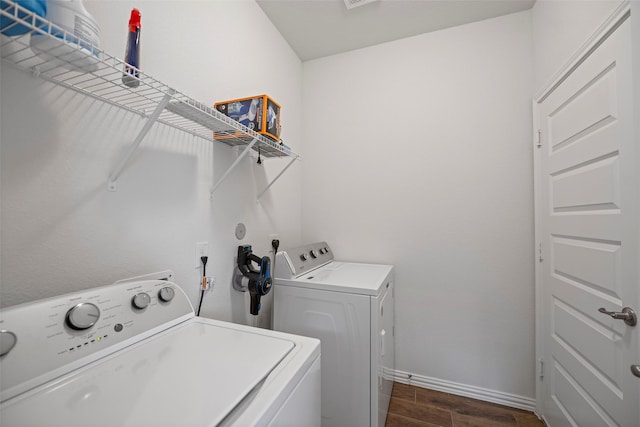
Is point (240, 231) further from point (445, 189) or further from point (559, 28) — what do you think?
point (559, 28)

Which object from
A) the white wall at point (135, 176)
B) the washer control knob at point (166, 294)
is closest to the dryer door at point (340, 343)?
the white wall at point (135, 176)

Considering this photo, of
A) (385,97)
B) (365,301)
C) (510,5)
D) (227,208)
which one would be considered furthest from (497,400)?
(510,5)

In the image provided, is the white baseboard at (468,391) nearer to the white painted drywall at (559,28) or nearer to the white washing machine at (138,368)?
the white washing machine at (138,368)

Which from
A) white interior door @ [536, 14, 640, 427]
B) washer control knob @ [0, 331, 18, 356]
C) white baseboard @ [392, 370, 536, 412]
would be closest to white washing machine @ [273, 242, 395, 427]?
white baseboard @ [392, 370, 536, 412]

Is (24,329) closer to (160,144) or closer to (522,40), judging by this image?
(160,144)

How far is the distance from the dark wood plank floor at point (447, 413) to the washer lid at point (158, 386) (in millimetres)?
1468

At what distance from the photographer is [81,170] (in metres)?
0.86

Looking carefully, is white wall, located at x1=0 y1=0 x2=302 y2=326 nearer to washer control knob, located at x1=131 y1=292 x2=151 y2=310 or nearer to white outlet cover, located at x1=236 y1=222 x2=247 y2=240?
white outlet cover, located at x1=236 y1=222 x2=247 y2=240

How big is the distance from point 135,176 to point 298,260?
3.52 ft

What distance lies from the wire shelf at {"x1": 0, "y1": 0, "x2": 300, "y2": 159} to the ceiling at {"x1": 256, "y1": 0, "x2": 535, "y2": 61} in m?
1.26

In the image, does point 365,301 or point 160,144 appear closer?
point 160,144

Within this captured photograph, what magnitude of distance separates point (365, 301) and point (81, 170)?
138cm

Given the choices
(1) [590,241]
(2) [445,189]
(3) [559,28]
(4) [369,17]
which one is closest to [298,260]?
(2) [445,189]

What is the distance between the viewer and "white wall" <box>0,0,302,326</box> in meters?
0.74
